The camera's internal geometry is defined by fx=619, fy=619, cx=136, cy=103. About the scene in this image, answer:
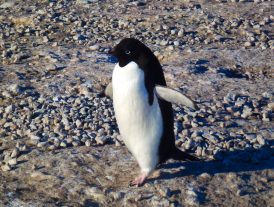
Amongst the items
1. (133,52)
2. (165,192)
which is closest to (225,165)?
(165,192)

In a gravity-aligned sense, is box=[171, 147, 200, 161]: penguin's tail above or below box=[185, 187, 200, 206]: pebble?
above

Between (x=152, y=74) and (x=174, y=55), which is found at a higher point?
(x=152, y=74)

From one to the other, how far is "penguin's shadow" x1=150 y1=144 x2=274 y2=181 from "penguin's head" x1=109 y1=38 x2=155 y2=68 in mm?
961

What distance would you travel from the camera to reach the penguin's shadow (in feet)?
16.3

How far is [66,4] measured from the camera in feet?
33.8

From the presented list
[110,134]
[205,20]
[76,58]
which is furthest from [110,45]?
[110,134]

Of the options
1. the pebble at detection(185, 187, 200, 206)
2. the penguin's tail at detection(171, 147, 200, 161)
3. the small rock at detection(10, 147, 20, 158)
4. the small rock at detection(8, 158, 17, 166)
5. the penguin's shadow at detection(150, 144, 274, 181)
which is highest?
the penguin's tail at detection(171, 147, 200, 161)

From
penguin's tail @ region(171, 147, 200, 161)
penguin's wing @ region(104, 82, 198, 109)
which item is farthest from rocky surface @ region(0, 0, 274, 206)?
penguin's wing @ region(104, 82, 198, 109)

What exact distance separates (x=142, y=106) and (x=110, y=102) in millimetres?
1744

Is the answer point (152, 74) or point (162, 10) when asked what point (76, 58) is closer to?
point (162, 10)

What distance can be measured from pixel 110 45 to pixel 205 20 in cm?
165

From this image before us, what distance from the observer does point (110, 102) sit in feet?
21.0

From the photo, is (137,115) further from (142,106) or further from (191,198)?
(191,198)

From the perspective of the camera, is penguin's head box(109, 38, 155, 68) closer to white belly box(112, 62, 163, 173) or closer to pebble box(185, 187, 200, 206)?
white belly box(112, 62, 163, 173)
